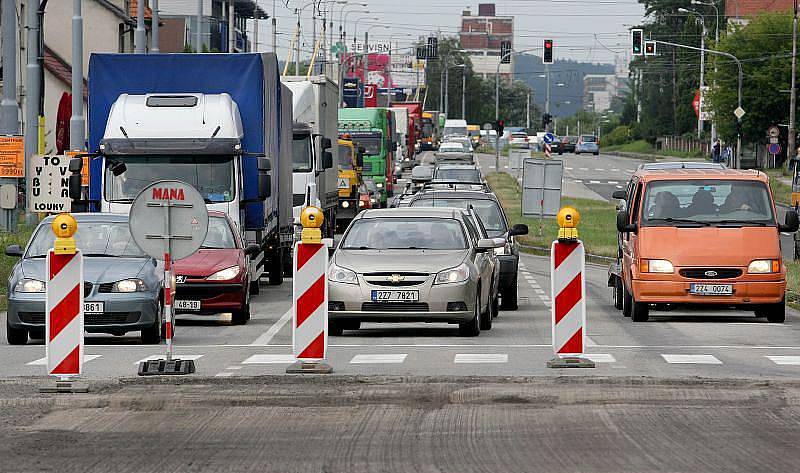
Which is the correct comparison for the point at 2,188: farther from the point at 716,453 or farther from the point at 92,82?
the point at 716,453

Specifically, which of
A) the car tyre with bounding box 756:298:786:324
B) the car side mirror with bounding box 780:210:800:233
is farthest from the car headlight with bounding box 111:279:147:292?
the car side mirror with bounding box 780:210:800:233

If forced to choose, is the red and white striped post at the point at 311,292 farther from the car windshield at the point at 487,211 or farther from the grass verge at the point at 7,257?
the car windshield at the point at 487,211

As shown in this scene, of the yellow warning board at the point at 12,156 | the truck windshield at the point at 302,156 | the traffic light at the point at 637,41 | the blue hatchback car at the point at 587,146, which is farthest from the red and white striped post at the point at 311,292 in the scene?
the blue hatchback car at the point at 587,146

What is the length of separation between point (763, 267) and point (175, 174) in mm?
9312

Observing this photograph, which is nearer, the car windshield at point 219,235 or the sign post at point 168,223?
the sign post at point 168,223

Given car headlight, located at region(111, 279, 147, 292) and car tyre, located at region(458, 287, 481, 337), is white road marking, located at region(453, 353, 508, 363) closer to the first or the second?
car tyre, located at region(458, 287, 481, 337)

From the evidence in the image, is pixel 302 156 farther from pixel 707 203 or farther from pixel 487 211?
pixel 707 203

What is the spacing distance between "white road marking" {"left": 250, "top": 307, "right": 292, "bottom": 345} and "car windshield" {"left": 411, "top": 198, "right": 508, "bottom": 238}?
11.8 ft

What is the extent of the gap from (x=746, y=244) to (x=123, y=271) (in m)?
8.17

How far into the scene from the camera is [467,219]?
20672mm

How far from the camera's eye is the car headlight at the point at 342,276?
60.4 feet

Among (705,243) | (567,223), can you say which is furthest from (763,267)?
(567,223)

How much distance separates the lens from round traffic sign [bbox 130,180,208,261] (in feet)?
44.6

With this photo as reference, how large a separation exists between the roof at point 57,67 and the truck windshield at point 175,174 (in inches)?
1546
